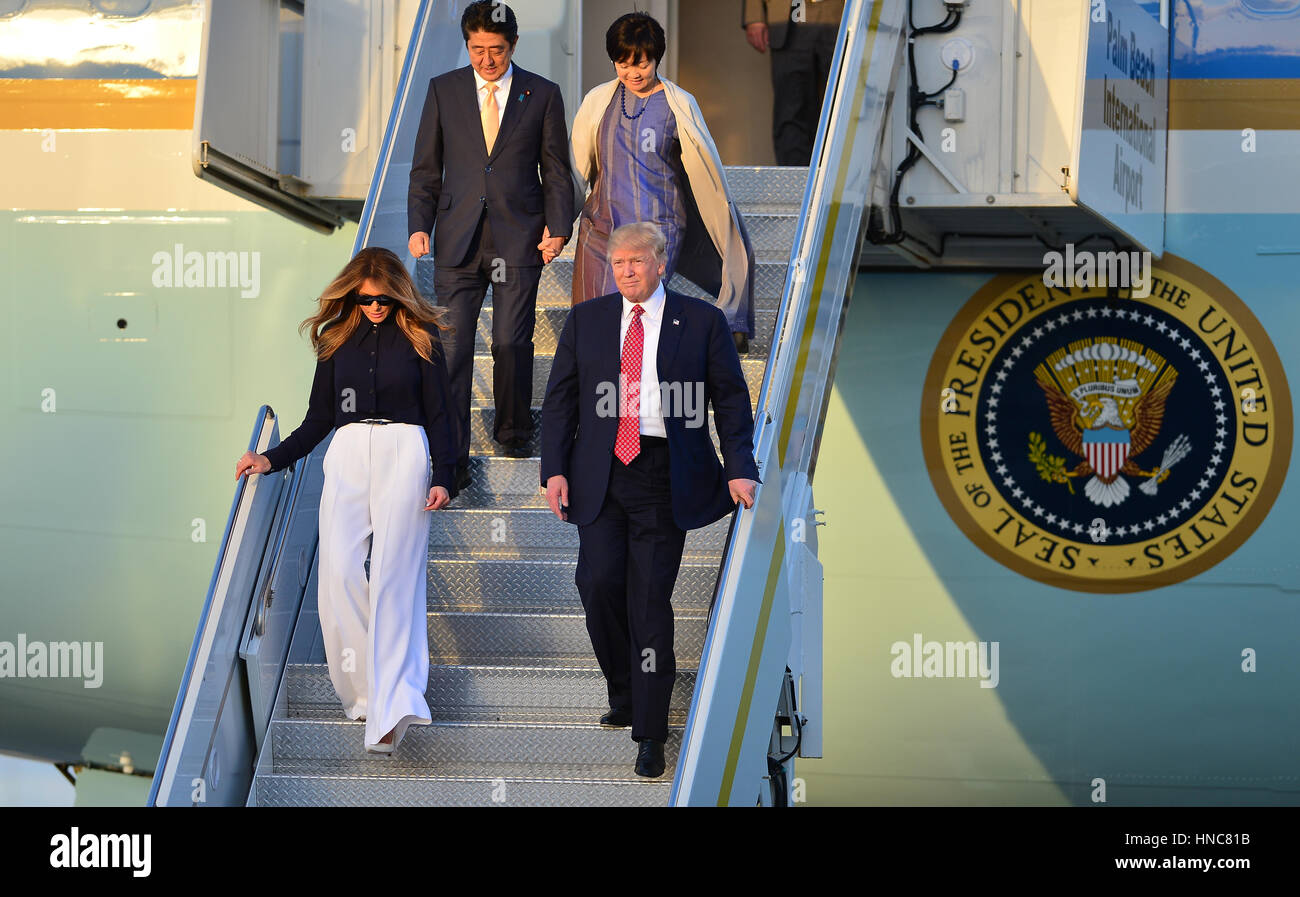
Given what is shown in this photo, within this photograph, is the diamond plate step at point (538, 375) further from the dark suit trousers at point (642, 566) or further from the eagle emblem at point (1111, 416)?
the eagle emblem at point (1111, 416)

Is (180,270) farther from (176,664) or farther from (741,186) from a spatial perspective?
(741,186)

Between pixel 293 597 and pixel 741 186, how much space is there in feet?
10.8

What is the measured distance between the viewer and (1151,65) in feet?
25.6

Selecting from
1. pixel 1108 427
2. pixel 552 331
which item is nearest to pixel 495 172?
pixel 552 331

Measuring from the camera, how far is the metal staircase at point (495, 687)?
4633mm

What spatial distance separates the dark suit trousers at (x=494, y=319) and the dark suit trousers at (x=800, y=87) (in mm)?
3212

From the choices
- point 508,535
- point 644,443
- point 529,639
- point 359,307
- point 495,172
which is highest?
point 495,172

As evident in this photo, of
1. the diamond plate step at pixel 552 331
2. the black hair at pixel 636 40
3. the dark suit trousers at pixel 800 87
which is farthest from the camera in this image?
the dark suit trousers at pixel 800 87

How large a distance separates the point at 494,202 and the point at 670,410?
5.32 ft

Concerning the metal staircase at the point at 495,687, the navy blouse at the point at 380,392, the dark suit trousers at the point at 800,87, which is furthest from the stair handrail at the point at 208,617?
the dark suit trousers at the point at 800,87

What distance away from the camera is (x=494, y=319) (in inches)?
223

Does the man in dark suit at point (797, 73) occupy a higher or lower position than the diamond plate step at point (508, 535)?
higher

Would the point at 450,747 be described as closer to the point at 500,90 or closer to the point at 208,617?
the point at 208,617

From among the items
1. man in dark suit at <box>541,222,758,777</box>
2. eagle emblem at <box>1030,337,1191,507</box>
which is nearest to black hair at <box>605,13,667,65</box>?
man in dark suit at <box>541,222,758,777</box>
